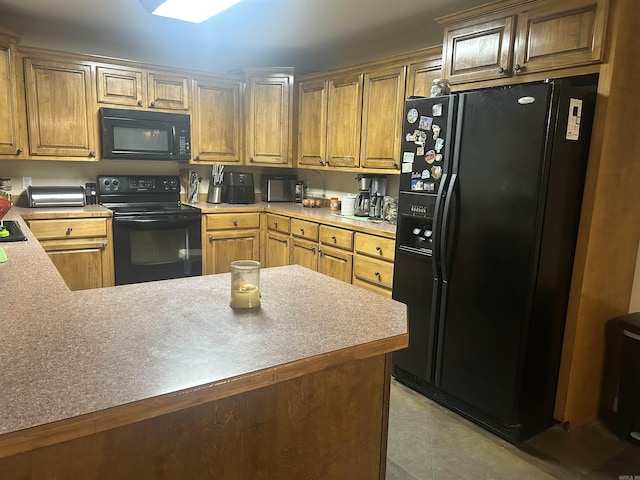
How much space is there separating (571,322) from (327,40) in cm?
304

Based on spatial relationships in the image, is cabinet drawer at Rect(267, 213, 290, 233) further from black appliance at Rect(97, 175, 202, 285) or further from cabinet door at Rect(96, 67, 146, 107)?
cabinet door at Rect(96, 67, 146, 107)

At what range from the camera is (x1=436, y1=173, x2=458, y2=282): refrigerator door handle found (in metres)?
2.39

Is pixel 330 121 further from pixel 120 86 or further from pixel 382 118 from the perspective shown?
pixel 120 86

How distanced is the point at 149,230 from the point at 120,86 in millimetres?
1190

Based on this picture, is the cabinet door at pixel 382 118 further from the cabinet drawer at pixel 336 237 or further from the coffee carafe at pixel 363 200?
the cabinet drawer at pixel 336 237

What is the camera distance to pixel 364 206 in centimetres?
389

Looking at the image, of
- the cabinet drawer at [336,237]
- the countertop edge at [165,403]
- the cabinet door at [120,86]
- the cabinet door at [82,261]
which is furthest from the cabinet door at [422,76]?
the cabinet door at [82,261]

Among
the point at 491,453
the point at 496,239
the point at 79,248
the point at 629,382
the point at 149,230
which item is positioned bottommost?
the point at 491,453

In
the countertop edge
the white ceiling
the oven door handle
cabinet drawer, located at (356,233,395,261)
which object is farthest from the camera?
the oven door handle

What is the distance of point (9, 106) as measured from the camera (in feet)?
11.3

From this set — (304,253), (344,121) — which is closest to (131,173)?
(304,253)

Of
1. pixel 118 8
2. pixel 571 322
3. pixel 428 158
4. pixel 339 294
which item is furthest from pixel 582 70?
pixel 118 8

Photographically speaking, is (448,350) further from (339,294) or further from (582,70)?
(582,70)

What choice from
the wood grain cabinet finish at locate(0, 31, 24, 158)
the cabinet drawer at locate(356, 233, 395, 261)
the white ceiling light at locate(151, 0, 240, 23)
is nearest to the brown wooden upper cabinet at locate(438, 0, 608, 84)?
the cabinet drawer at locate(356, 233, 395, 261)
